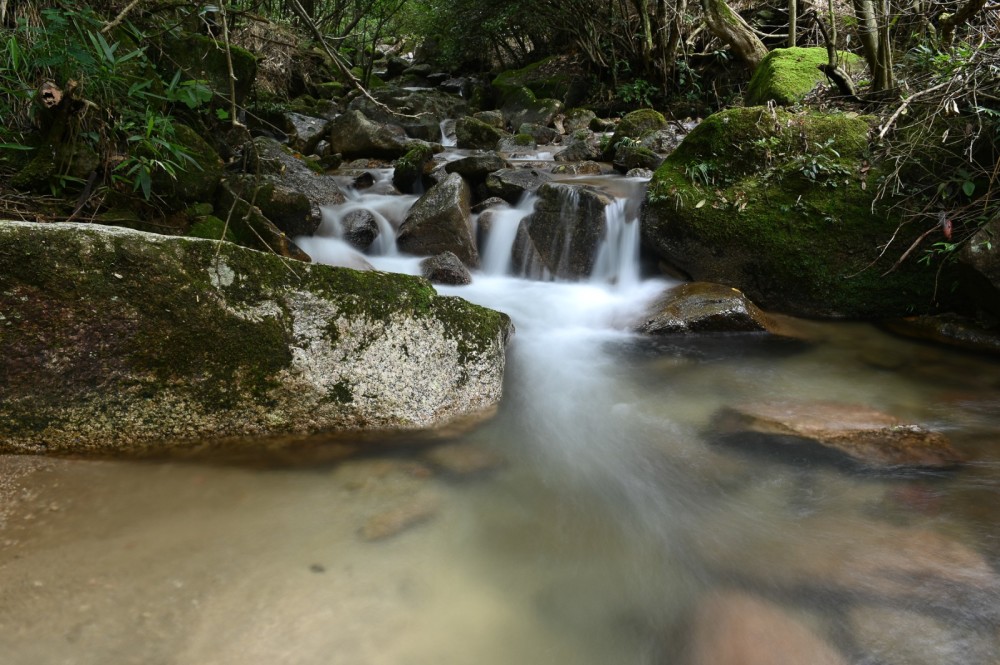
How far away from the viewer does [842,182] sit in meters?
5.07

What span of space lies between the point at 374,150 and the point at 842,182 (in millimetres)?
7360

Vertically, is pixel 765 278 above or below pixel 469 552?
above

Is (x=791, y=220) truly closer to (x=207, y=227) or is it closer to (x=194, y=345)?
(x=194, y=345)

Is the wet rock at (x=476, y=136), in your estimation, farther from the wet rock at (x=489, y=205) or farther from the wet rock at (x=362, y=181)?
the wet rock at (x=489, y=205)

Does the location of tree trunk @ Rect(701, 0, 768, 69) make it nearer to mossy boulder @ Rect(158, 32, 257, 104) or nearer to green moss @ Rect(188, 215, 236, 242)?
mossy boulder @ Rect(158, 32, 257, 104)

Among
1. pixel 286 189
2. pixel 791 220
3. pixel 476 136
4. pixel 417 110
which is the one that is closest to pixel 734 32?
pixel 476 136

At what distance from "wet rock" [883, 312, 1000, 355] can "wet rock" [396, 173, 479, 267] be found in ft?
14.0

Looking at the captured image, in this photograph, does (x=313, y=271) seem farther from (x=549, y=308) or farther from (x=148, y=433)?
(x=549, y=308)

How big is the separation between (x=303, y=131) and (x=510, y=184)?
5.66m

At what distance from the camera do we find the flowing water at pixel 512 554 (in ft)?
6.06

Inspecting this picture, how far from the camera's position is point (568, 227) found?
649 cm

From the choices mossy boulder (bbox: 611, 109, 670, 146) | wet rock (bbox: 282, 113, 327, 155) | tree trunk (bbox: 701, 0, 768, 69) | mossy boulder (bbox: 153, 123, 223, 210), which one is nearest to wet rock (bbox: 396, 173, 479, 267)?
mossy boulder (bbox: 153, 123, 223, 210)

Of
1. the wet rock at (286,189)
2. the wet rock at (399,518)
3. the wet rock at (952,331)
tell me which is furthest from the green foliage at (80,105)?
the wet rock at (952,331)

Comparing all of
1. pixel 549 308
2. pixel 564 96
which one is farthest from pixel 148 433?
pixel 564 96
